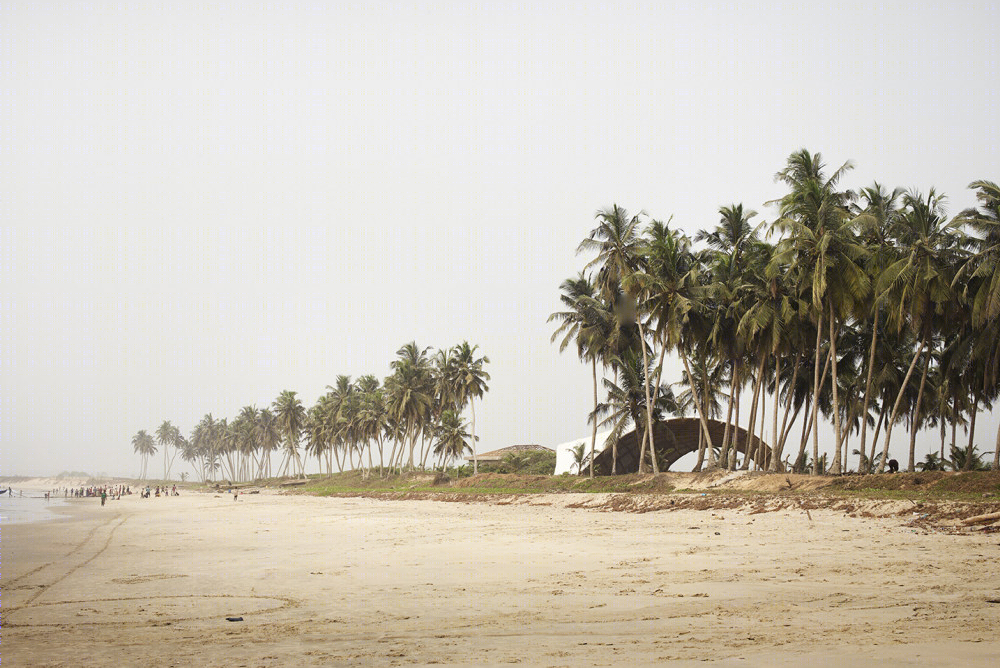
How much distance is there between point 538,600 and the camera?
31.1 ft

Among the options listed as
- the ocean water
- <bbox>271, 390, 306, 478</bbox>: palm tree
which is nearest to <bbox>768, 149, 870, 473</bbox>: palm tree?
the ocean water

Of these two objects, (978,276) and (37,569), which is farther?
(978,276)

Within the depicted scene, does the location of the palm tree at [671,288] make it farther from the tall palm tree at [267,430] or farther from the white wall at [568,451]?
the tall palm tree at [267,430]

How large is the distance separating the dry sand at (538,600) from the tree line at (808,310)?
15116 mm

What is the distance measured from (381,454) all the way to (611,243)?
51.8 m

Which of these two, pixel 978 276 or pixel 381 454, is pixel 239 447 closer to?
pixel 381 454

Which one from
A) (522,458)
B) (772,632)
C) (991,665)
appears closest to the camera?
(991,665)

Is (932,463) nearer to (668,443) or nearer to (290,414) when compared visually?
(668,443)

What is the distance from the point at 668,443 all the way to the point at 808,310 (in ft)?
74.3

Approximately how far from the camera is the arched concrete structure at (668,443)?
48844 mm

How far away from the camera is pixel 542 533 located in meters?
19.0

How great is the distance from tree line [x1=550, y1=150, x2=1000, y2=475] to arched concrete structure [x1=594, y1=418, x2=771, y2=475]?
212 cm

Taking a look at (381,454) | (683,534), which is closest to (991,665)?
(683,534)

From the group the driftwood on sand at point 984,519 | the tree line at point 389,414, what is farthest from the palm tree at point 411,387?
the driftwood on sand at point 984,519
